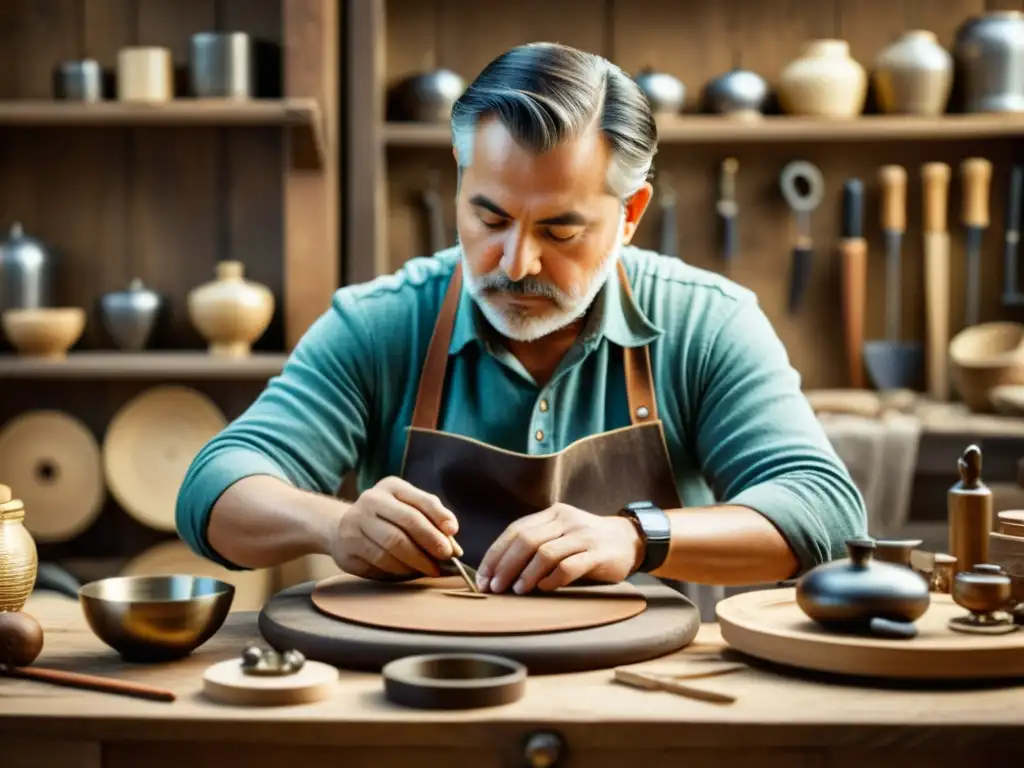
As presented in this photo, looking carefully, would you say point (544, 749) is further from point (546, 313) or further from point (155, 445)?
point (155, 445)

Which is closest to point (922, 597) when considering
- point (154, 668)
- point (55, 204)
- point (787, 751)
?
point (787, 751)

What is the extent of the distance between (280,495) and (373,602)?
37 centimetres

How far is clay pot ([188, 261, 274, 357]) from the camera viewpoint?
3.80m

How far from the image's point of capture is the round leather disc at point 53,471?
398 cm

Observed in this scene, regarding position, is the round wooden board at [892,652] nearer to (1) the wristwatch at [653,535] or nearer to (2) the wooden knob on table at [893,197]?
(1) the wristwatch at [653,535]

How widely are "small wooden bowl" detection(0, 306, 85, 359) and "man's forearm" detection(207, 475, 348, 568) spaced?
193 cm

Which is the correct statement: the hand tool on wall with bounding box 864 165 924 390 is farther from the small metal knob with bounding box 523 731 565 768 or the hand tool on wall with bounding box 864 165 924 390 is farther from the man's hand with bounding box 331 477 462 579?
the small metal knob with bounding box 523 731 565 768

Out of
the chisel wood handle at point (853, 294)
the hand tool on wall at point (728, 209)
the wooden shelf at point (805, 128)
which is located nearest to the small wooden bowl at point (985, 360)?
the chisel wood handle at point (853, 294)

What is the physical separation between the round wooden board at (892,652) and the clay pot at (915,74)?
2.63 m

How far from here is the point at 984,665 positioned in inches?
57.2


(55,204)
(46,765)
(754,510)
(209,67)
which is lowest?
(46,765)

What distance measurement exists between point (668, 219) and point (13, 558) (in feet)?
8.76

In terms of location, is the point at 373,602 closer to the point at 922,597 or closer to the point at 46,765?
the point at 46,765

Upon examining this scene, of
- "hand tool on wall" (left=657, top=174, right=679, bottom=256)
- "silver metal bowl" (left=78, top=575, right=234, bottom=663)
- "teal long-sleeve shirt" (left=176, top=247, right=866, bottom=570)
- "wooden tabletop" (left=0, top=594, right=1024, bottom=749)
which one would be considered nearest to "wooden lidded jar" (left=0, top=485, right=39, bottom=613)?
"silver metal bowl" (left=78, top=575, right=234, bottom=663)
